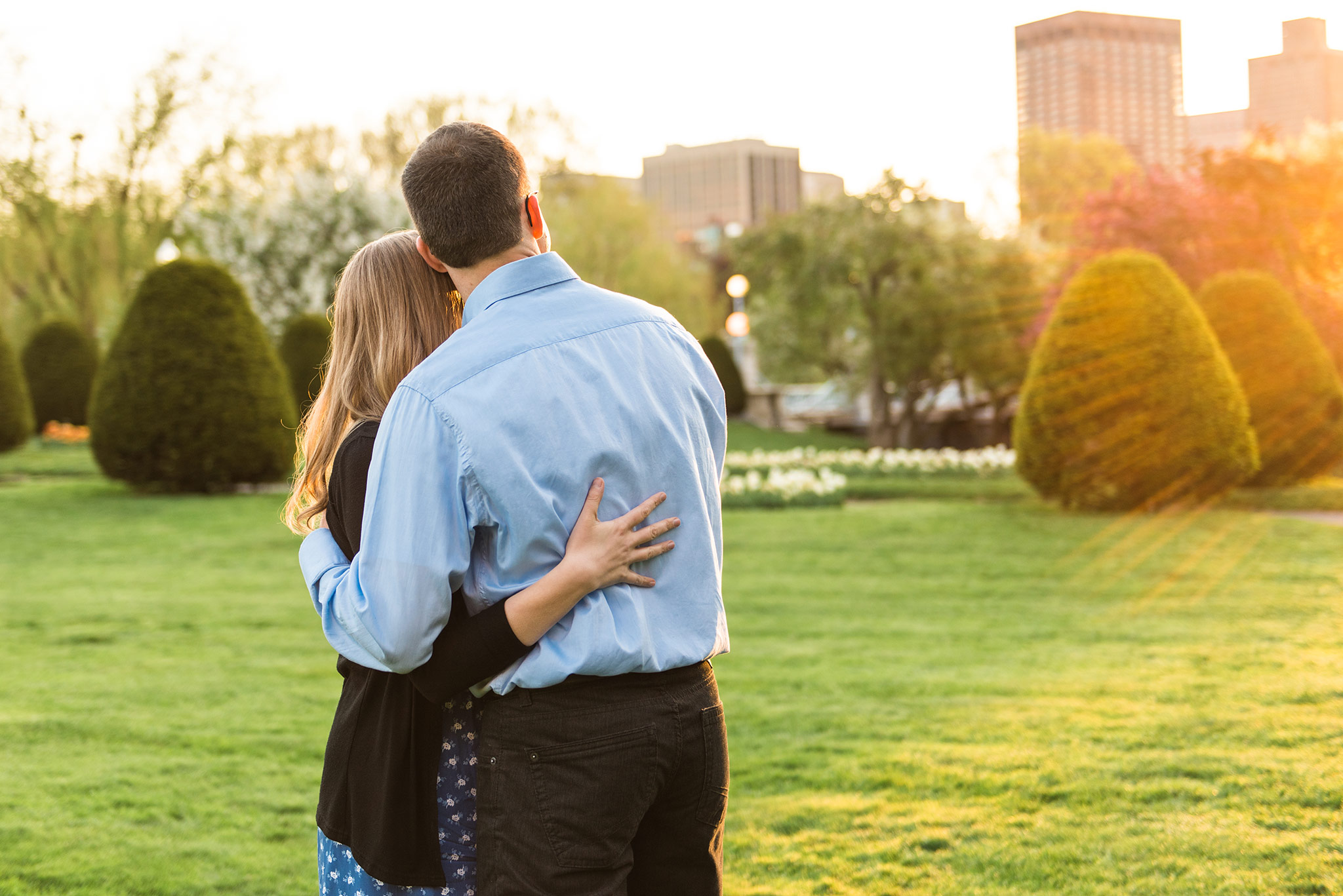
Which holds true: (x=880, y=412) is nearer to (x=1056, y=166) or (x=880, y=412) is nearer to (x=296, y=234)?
(x=296, y=234)

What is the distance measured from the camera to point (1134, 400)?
11633 millimetres

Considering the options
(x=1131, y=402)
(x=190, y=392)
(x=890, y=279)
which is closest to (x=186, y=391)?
(x=190, y=392)

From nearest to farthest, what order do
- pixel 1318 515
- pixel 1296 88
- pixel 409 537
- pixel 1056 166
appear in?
pixel 409 537, pixel 1318 515, pixel 1296 88, pixel 1056 166

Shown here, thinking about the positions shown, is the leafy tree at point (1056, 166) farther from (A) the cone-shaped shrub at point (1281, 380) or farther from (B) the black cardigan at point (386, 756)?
(B) the black cardigan at point (386, 756)

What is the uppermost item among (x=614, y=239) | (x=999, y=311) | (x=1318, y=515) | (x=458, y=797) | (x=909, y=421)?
(x=614, y=239)

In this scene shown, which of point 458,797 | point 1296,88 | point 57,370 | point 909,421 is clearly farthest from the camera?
point 57,370

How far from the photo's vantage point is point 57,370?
84.7 feet

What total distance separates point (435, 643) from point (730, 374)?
30972mm

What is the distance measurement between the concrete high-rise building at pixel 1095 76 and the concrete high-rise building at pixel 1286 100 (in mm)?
113303

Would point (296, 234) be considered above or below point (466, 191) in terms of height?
above

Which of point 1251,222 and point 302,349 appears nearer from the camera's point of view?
point 1251,222

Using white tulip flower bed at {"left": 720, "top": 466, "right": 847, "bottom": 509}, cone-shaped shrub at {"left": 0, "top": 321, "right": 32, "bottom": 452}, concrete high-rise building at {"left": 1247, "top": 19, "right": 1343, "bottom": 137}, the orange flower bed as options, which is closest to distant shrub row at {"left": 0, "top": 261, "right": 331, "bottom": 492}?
white tulip flower bed at {"left": 720, "top": 466, "right": 847, "bottom": 509}

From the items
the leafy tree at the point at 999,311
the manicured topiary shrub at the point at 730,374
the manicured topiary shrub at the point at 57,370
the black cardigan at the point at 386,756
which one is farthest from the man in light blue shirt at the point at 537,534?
the manicured topiary shrub at the point at 730,374

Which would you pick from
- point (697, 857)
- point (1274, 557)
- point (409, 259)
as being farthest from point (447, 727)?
point (1274, 557)
